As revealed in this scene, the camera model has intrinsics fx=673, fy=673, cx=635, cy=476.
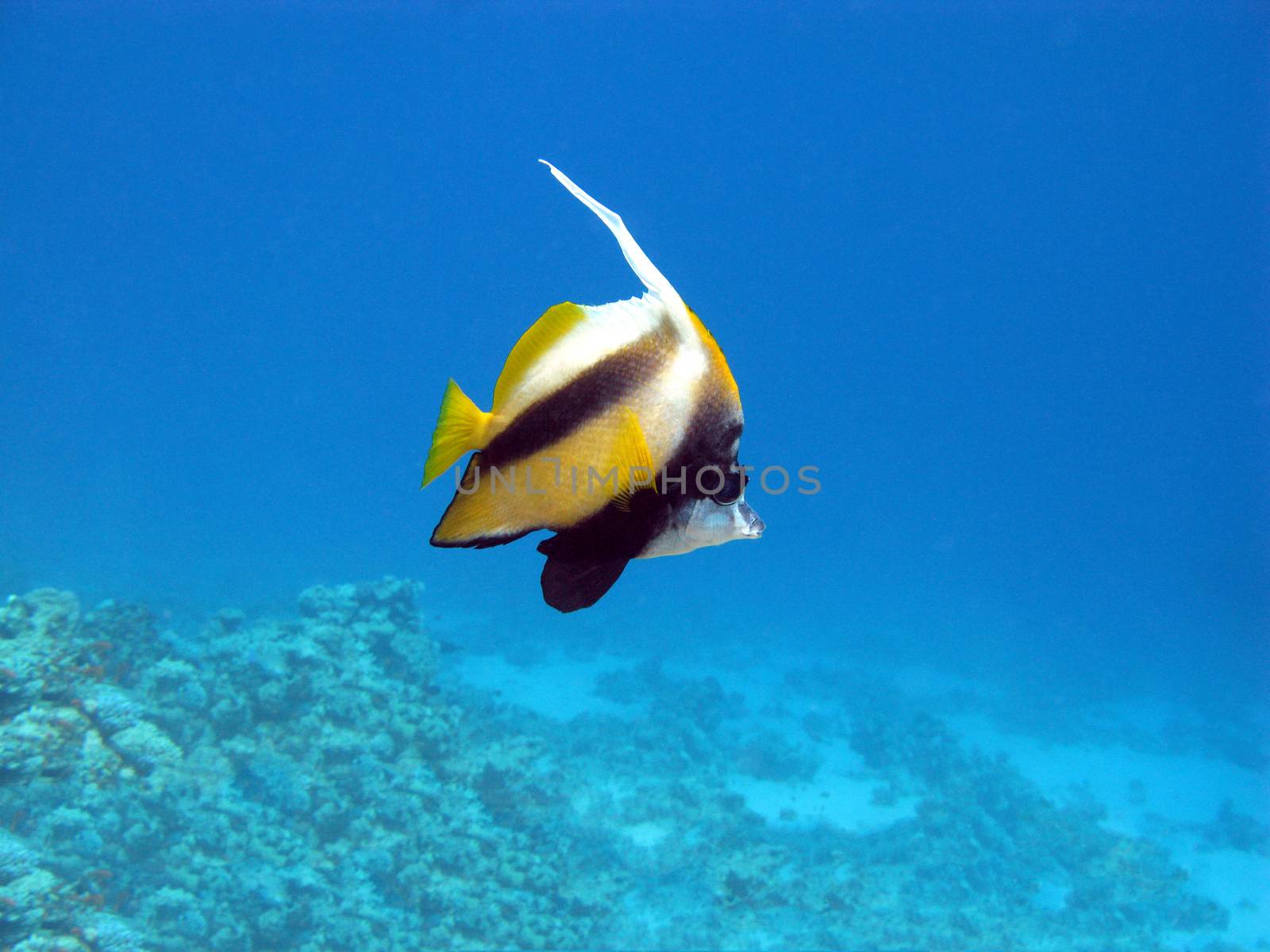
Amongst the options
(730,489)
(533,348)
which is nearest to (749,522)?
(730,489)

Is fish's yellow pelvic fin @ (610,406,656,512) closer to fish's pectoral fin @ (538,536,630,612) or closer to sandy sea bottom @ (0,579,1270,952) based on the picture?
fish's pectoral fin @ (538,536,630,612)

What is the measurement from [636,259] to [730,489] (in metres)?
0.23

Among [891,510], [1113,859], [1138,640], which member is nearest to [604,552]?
[1113,859]

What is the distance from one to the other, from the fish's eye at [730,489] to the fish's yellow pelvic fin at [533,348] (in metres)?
0.21

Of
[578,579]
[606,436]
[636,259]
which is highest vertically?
[636,259]

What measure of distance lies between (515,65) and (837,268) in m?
53.2

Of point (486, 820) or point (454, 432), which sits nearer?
point (454, 432)

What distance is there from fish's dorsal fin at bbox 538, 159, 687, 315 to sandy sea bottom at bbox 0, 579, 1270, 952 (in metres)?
6.83

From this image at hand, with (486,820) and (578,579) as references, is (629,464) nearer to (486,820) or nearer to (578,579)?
(578,579)

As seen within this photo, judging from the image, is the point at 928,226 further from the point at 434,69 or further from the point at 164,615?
the point at 164,615

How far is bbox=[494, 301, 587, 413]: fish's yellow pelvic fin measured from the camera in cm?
62

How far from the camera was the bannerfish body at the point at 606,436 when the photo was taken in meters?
0.63

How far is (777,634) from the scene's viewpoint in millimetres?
Result: 28188

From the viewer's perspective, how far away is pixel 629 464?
628mm
